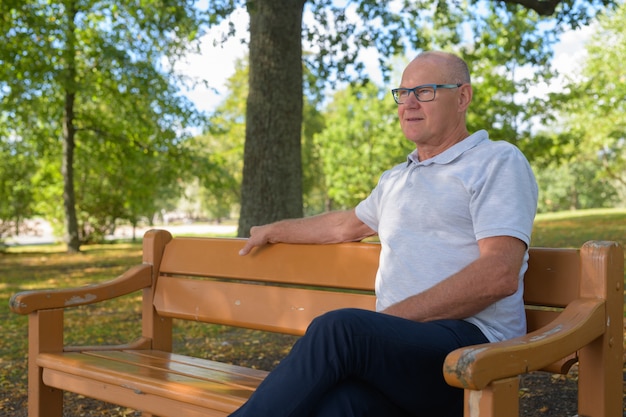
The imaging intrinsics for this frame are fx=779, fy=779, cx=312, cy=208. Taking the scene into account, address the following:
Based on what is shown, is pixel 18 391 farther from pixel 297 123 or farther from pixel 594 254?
pixel 594 254

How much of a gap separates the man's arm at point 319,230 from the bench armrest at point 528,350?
1026 millimetres

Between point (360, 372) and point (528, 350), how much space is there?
1.69 ft

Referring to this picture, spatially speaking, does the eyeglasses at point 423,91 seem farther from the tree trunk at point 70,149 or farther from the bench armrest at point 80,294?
the tree trunk at point 70,149

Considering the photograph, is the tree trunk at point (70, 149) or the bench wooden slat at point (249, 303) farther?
the tree trunk at point (70, 149)

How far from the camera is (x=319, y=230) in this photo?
3.38 metres

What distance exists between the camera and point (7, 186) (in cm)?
2181

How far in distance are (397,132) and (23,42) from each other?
24.6m

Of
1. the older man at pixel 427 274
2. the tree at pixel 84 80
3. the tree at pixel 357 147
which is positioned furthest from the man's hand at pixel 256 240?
the tree at pixel 357 147

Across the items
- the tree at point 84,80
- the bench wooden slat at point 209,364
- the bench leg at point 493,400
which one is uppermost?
the tree at point 84,80

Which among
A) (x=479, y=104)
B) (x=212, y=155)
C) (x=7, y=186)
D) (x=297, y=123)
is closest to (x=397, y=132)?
(x=212, y=155)

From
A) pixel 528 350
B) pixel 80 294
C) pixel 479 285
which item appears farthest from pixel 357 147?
pixel 528 350

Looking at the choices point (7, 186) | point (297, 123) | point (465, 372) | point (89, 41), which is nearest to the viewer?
point (465, 372)

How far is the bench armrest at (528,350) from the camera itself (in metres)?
1.96

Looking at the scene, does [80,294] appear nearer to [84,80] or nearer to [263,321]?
[263,321]
